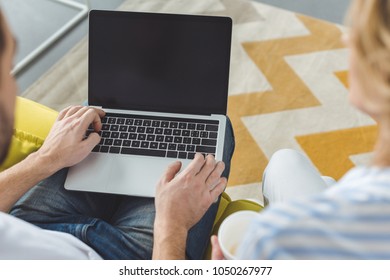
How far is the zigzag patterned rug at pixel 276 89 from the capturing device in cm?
175

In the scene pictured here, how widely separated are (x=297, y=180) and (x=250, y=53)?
1133 millimetres

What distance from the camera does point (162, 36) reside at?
45.1 inches

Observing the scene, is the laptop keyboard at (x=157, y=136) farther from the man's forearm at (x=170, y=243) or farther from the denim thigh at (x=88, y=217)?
the man's forearm at (x=170, y=243)

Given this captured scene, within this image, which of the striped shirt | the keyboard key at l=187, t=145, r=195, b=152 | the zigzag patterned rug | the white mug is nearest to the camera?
the striped shirt

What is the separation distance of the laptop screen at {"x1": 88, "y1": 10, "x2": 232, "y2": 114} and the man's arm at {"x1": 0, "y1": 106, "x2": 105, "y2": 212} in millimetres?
125

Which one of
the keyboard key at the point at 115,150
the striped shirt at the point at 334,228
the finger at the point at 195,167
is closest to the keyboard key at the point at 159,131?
the keyboard key at the point at 115,150

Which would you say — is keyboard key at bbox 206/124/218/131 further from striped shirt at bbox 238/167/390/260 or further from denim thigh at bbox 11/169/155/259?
striped shirt at bbox 238/167/390/260

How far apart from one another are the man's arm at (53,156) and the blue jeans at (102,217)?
5 cm

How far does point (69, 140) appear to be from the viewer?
1077 millimetres

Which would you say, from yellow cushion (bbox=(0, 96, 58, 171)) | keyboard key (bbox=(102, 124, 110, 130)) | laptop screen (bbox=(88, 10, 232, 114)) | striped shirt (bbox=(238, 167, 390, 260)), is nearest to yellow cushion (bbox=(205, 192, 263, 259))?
laptop screen (bbox=(88, 10, 232, 114))

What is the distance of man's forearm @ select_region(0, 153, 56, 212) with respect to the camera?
3.41 ft

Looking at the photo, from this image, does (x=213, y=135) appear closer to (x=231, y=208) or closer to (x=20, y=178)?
(x=231, y=208)
